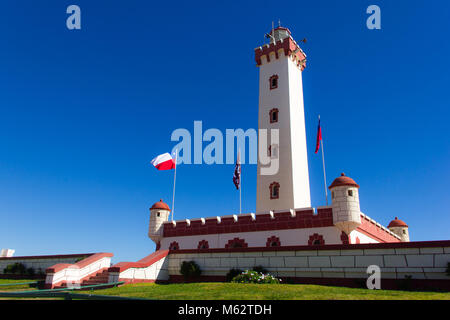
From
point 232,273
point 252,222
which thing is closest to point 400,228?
point 252,222

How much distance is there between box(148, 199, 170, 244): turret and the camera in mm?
28250

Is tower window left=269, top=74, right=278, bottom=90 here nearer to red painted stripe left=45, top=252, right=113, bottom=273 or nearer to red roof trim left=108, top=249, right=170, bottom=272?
red roof trim left=108, top=249, right=170, bottom=272

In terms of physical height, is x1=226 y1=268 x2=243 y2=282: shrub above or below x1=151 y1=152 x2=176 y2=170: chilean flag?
below

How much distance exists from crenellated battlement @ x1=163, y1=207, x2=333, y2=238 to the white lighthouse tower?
4.03 m

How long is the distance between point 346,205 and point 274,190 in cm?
878

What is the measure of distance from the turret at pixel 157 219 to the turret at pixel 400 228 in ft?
76.0

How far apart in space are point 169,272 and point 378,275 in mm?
12271

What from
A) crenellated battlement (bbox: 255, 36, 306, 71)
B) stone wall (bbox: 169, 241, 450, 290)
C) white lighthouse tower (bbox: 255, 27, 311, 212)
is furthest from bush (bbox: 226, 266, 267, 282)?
crenellated battlement (bbox: 255, 36, 306, 71)

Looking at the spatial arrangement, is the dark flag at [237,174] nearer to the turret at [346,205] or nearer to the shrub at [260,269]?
the turret at [346,205]

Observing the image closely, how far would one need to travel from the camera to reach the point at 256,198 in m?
29.8

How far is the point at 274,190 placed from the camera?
2892cm

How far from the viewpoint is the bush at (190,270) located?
19.5 meters
